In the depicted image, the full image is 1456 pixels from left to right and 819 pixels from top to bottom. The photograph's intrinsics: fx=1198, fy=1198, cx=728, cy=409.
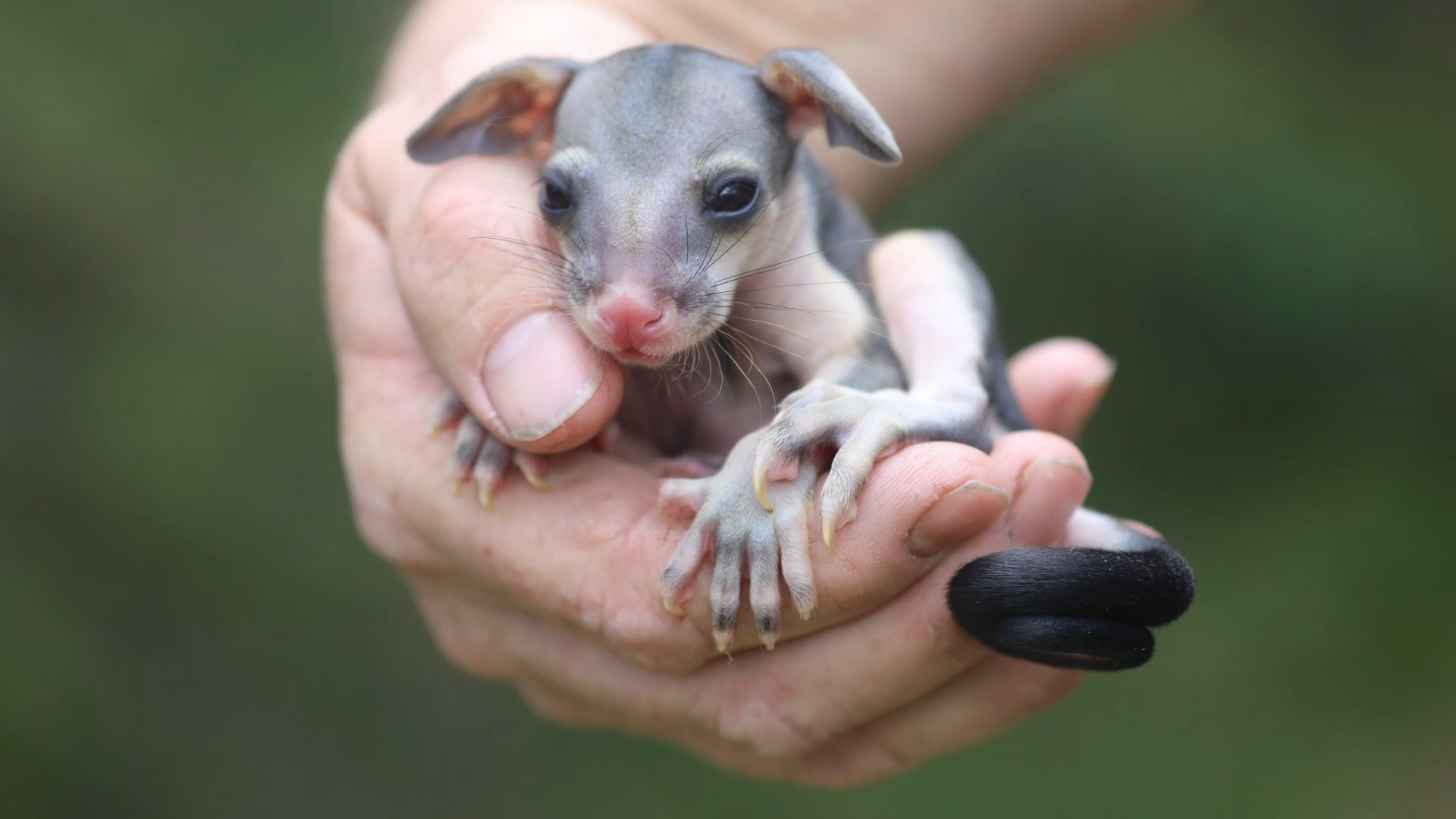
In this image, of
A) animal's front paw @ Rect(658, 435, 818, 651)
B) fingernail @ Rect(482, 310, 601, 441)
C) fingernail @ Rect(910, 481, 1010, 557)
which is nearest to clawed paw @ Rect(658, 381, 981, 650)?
animal's front paw @ Rect(658, 435, 818, 651)

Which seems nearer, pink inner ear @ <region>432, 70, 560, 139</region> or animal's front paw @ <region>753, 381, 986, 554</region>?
animal's front paw @ <region>753, 381, 986, 554</region>

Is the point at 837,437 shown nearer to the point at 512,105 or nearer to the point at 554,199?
the point at 554,199

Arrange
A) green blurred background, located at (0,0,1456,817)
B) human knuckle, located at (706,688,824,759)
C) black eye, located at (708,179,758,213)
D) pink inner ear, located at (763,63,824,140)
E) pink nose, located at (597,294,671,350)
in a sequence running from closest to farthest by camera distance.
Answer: pink nose, located at (597,294,671,350) → black eye, located at (708,179,758,213) → pink inner ear, located at (763,63,824,140) → human knuckle, located at (706,688,824,759) → green blurred background, located at (0,0,1456,817)

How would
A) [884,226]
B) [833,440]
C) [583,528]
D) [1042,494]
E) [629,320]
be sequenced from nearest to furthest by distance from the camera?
[629,320]
[833,440]
[1042,494]
[583,528]
[884,226]

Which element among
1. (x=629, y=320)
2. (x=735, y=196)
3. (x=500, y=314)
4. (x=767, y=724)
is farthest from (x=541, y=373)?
(x=767, y=724)

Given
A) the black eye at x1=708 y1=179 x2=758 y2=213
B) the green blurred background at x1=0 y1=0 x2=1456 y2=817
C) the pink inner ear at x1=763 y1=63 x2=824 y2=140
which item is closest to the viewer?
the black eye at x1=708 y1=179 x2=758 y2=213

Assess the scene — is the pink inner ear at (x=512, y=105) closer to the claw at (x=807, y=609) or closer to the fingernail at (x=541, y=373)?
the fingernail at (x=541, y=373)

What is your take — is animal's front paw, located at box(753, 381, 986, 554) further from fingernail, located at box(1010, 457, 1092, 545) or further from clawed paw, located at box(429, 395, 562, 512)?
clawed paw, located at box(429, 395, 562, 512)

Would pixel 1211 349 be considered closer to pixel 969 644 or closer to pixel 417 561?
pixel 969 644
